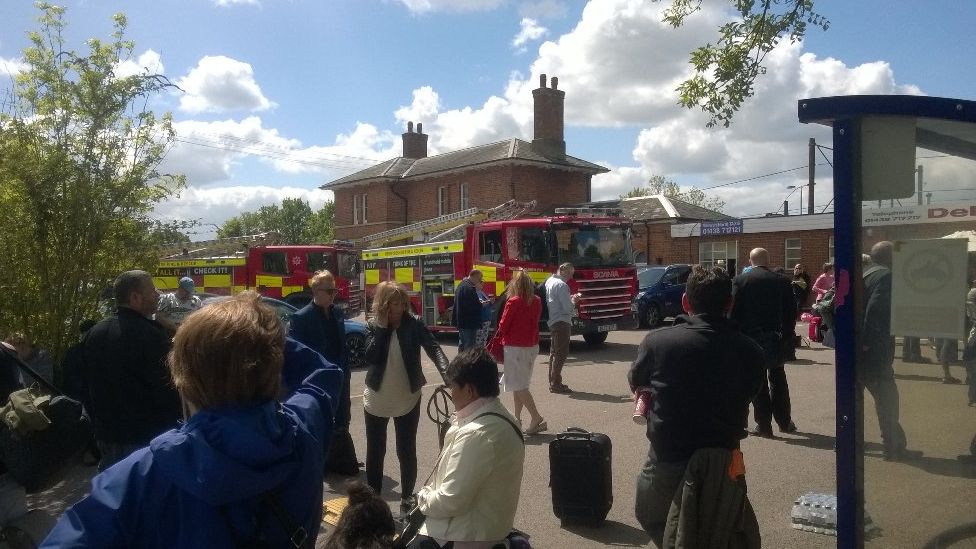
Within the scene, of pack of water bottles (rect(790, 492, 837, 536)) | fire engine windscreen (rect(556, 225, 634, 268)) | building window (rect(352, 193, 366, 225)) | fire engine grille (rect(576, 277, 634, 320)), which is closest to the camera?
pack of water bottles (rect(790, 492, 837, 536))

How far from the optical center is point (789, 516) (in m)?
5.39

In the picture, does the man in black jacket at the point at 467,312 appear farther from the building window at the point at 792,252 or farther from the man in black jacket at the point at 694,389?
the building window at the point at 792,252

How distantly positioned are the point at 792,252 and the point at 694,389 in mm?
27682

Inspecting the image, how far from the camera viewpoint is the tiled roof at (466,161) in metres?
36.8

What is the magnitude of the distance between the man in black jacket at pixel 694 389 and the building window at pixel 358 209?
136 ft

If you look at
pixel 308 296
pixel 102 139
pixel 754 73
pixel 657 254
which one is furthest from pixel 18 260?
pixel 657 254

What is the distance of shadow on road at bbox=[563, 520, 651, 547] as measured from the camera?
5043 millimetres

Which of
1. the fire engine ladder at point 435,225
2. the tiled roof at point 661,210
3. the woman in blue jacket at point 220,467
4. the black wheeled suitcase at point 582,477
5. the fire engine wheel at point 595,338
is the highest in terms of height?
the tiled roof at point 661,210

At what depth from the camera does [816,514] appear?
5.10m

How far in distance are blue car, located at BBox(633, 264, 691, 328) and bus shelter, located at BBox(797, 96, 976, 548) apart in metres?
17.1

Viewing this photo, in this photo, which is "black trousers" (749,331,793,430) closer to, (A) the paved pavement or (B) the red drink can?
(A) the paved pavement

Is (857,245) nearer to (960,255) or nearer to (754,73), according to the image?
(960,255)

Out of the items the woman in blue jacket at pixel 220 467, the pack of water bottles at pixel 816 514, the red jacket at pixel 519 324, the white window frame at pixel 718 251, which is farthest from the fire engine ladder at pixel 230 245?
the woman in blue jacket at pixel 220 467

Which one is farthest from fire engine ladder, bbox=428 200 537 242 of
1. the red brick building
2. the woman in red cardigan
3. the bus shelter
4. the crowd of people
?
the red brick building
